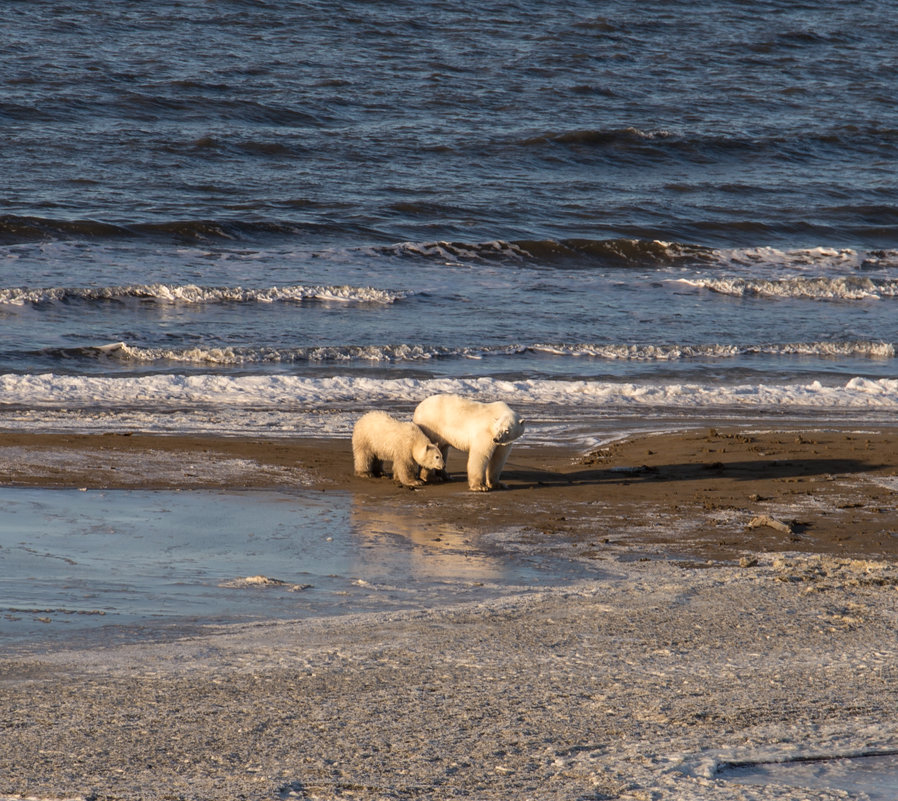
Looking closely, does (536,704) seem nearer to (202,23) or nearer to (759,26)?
(202,23)

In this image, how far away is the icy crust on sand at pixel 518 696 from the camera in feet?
12.7

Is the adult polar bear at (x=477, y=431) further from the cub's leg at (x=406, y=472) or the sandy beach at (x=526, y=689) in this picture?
the sandy beach at (x=526, y=689)

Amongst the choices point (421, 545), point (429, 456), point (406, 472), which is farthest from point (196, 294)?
point (421, 545)

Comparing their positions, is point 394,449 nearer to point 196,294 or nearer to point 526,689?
point 526,689

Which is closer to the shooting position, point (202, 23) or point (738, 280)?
point (738, 280)

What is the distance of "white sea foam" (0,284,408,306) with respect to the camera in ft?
58.4

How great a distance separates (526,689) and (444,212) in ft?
69.8

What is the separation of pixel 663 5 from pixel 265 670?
3977cm

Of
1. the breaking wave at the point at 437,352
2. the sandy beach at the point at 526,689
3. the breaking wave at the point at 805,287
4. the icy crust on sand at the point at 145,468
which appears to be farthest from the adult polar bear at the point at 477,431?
the breaking wave at the point at 805,287

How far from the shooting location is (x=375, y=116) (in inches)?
1245

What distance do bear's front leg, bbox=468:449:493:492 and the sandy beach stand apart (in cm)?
128

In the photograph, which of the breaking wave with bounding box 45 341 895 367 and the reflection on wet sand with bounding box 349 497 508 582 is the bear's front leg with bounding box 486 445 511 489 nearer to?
the reflection on wet sand with bounding box 349 497 508 582

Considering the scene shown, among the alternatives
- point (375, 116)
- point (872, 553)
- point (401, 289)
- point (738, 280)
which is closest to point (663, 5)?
point (375, 116)

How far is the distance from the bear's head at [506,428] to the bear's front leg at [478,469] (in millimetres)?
160
